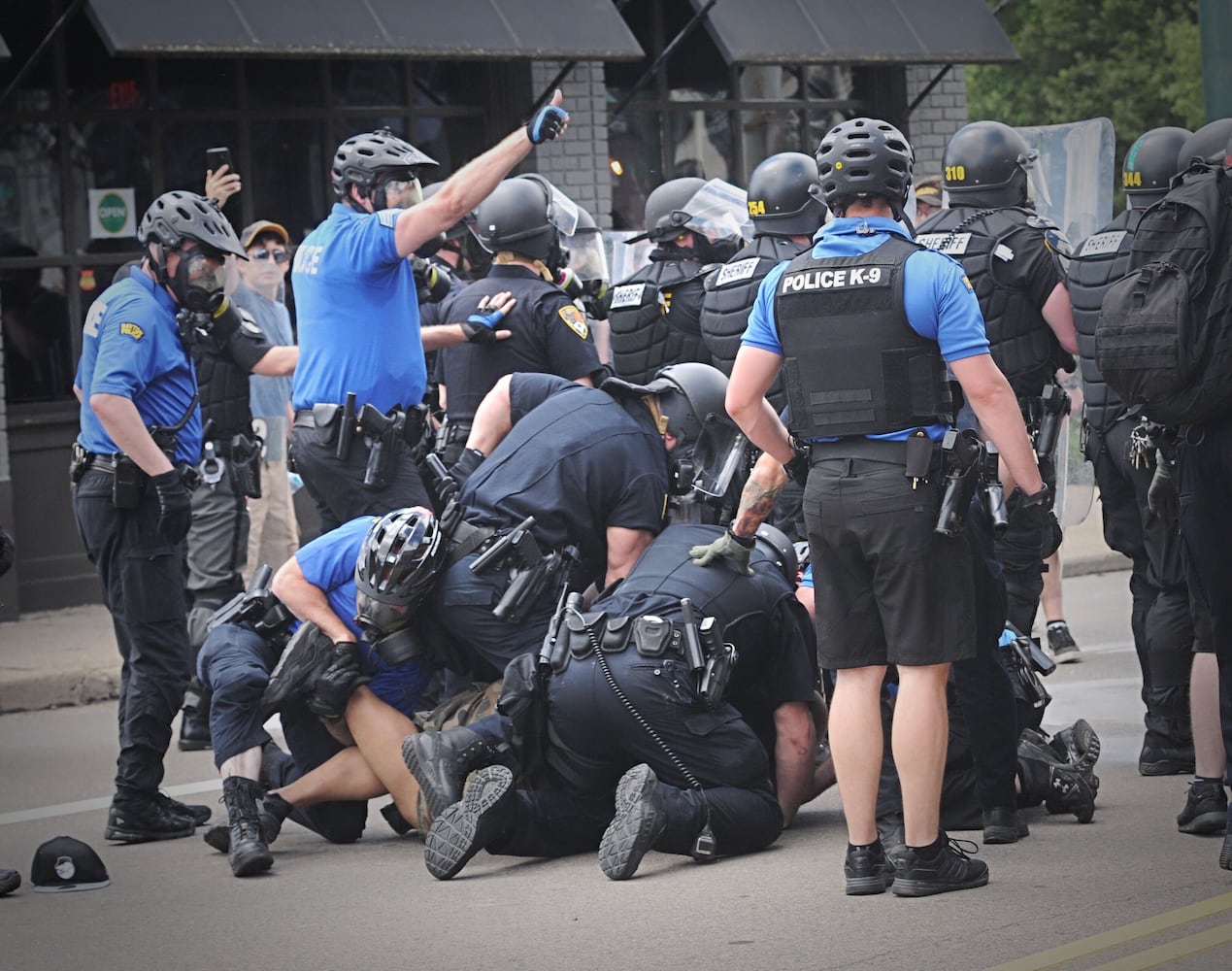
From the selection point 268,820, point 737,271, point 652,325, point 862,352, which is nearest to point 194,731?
point 268,820

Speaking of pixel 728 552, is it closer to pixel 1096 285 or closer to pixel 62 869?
pixel 1096 285

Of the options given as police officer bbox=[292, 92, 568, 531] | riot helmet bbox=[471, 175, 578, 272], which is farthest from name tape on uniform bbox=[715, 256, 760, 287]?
police officer bbox=[292, 92, 568, 531]

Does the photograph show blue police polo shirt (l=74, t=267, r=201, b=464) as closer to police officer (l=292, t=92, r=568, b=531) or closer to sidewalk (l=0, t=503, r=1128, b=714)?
police officer (l=292, t=92, r=568, b=531)

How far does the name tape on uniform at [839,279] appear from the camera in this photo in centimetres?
554

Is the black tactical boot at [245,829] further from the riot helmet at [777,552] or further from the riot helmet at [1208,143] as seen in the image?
the riot helmet at [1208,143]

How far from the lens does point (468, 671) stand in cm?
711

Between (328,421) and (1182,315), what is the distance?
3.56 meters

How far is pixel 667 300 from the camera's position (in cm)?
928

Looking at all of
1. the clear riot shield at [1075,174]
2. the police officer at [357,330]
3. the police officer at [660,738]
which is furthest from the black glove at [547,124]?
the clear riot shield at [1075,174]

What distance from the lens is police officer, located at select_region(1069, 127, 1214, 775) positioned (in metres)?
7.15

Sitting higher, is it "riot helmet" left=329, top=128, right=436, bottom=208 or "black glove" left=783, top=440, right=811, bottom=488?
"riot helmet" left=329, top=128, right=436, bottom=208

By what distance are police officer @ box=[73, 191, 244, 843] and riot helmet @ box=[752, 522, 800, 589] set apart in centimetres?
202

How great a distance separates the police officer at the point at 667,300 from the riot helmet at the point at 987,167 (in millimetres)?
1556

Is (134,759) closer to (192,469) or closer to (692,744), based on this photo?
(192,469)
